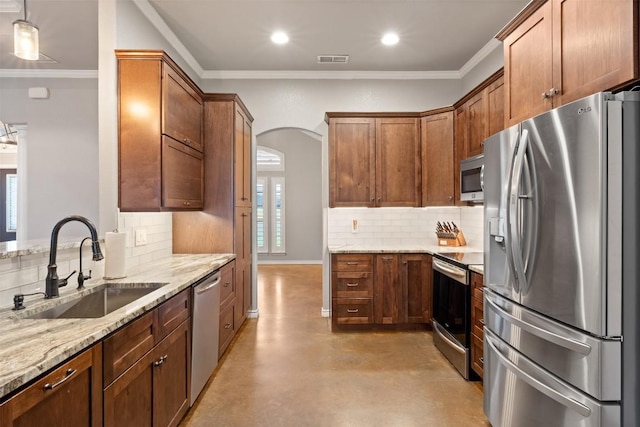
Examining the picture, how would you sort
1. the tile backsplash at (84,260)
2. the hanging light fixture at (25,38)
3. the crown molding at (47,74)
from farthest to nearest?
1. the crown molding at (47,74)
2. the hanging light fixture at (25,38)
3. the tile backsplash at (84,260)

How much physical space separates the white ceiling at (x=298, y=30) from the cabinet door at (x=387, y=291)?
2.29 meters

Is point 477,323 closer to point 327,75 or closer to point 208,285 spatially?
point 208,285

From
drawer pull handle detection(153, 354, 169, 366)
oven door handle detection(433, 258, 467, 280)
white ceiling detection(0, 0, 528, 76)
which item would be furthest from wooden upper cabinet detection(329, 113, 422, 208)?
drawer pull handle detection(153, 354, 169, 366)

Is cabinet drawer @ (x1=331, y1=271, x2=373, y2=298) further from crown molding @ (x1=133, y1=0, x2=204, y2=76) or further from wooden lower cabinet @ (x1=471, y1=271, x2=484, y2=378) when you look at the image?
crown molding @ (x1=133, y1=0, x2=204, y2=76)

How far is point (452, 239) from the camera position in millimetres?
4117

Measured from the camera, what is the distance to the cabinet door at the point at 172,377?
1.80 meters

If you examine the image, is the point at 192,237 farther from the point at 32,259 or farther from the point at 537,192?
the point at 537,192

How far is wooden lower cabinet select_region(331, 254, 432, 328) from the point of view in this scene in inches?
150

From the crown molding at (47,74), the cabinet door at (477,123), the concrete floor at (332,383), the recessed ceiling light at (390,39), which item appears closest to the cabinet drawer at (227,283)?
the concrete floor at (332,383)

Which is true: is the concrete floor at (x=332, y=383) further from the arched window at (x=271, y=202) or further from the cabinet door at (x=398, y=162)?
the arched window at (x=271, y=202)

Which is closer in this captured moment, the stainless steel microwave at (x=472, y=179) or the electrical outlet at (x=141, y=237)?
the electrical outlet at (x=141, y=237)

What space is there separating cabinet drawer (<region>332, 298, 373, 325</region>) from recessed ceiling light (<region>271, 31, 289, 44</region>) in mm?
2759

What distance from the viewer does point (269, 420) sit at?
228 centimetres

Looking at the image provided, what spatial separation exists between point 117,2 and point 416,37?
266 cm
